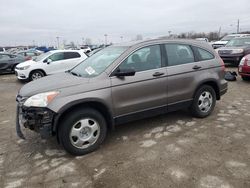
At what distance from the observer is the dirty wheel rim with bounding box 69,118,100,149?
366 cm

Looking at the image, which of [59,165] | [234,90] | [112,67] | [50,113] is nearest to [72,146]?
[59,165]

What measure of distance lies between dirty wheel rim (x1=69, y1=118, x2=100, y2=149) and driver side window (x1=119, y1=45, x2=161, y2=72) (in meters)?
1.05

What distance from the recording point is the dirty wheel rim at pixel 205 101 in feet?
16.7

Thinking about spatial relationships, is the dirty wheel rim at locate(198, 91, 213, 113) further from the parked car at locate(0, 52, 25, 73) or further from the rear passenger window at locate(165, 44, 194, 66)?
the parked car at locate(0, 52, 25, 73)

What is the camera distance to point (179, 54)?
4758 millimetres

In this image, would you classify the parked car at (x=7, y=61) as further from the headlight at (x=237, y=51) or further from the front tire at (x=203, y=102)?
the front tire at (x=203, y=102)

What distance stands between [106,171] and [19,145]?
1.88 meters

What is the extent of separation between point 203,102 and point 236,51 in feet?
28.4

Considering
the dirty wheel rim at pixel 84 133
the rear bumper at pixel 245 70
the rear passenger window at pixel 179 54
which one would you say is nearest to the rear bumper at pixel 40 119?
the dirty wheel rim at pixel 84 133

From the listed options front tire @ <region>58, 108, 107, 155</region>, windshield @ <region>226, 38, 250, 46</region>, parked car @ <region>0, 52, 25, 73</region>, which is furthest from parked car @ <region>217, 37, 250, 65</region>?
parked car @ <region>0, 52, 25, 73</region>

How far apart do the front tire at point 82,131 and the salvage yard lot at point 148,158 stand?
0.51 ft

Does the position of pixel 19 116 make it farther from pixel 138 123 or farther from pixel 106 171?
pixel 138 123

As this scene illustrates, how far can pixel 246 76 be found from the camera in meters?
8.68

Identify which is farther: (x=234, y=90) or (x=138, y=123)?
(x=234, y=90)
